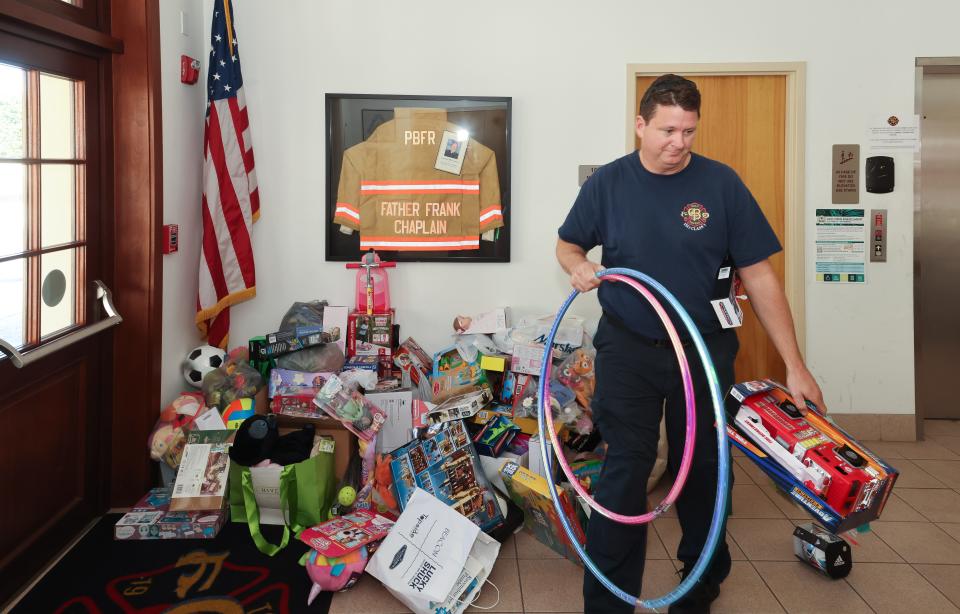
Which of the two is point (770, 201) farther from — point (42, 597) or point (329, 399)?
point (42, 597)

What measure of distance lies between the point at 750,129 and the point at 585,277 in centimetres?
227

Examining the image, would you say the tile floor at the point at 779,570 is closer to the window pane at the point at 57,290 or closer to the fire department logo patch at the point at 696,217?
the fire department logo patch at the point at 696,217

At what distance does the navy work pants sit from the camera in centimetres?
218

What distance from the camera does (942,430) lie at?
14.1 ft

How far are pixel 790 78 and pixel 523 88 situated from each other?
1396 millimetres

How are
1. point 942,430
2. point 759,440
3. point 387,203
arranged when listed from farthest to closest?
1. point 942,430
2. point 387,203
3. point 759,440

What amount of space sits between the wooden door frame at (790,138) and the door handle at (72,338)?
2.55m

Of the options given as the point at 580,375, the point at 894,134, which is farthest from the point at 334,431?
the point at 894,134

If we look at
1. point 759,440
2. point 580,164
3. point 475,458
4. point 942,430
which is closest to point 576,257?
point 759,440

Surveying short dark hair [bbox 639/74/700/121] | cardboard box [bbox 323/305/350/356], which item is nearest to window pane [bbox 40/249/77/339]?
cardboard box [bbox 323/305/350/356]

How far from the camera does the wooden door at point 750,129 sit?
3953 millimetres

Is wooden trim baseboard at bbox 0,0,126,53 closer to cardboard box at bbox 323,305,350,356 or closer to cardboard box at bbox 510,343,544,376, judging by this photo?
cardboard box at bbox 323,305,350,356

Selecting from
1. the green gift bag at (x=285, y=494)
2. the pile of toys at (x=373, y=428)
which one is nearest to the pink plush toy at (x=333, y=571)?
the pile of toys at (x=373, y=428)

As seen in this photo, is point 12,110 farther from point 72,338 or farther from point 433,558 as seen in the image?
point 433,558
